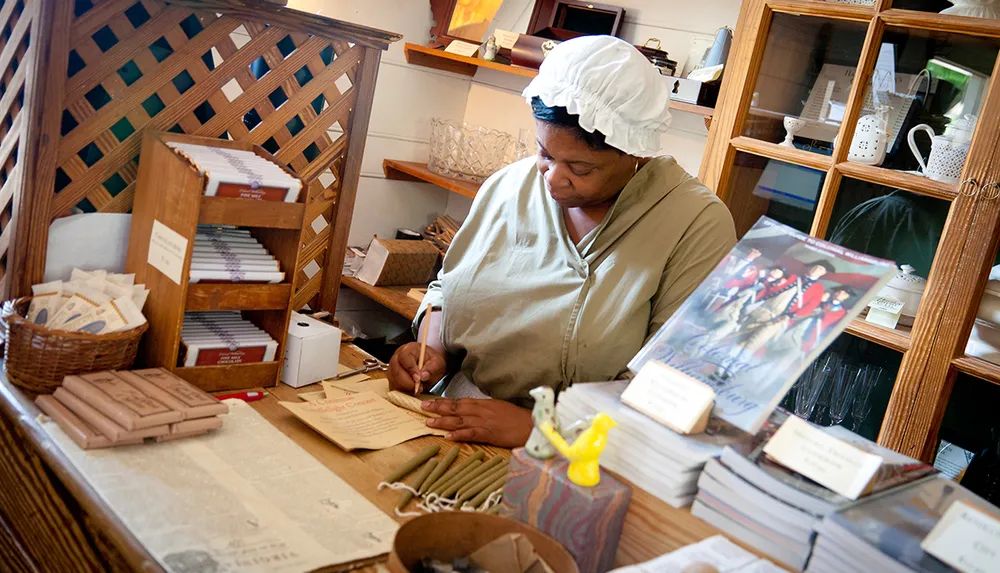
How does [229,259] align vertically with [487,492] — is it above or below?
above

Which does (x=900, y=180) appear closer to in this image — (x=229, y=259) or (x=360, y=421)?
(x=360, y=421)

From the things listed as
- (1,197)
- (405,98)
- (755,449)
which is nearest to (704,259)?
(755,449)

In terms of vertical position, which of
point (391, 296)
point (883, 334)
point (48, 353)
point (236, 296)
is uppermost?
point (883, 334)

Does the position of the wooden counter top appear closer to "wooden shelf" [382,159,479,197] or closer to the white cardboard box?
the white cardboard box

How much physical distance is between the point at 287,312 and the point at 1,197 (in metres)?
0.60

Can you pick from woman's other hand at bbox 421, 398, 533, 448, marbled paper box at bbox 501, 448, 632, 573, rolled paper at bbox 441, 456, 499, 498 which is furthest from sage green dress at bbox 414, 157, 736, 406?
marbled paper box at bbox 501, 448, 632, 573

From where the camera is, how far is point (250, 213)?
160cm

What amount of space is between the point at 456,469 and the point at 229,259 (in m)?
0.63

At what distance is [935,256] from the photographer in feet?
6.92

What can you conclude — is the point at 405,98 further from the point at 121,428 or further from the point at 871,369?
the point at 121,428

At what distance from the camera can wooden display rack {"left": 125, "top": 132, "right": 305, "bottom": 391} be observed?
1.54 meters

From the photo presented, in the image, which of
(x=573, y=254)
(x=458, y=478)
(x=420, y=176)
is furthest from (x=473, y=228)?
(x=420, y=176)

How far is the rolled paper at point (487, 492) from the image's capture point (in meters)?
1.34

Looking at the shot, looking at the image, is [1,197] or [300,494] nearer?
[300,494]
